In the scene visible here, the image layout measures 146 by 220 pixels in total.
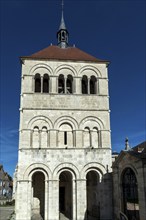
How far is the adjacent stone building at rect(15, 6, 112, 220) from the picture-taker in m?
20.9

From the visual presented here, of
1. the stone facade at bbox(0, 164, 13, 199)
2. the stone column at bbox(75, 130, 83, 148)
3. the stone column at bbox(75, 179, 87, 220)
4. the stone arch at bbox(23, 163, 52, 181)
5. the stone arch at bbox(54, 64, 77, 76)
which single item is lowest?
the stone facade at bbox(0, 164, 13, 199)

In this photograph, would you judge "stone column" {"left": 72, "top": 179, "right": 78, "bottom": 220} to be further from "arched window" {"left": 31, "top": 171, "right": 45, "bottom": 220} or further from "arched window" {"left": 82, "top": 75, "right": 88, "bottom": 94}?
"arched window" {"left": 82, "top": 75, "right": 88, "bottom": 94}

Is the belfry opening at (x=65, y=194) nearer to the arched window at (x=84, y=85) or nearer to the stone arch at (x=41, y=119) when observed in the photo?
the stone arch at (x=41, y=119)

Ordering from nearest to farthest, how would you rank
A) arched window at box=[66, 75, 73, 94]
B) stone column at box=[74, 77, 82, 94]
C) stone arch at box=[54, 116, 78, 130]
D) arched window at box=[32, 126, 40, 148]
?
arched window at box=[32, 126, 40, 148] < stone arch at box=[54, 116, 78, 130] < stone column at box=[74, 77, 82, 94] < arched window at box=[66, 75, 73, 94]

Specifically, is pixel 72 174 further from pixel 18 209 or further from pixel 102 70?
pixel 102 70

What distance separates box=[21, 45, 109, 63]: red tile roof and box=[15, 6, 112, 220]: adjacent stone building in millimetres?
99

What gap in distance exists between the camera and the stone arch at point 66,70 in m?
24.6

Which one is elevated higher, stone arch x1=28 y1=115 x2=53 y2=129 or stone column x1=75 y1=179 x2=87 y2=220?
stone arch x1=28 y1=115 x2=53 y2=129

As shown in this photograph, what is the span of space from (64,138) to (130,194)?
779 centimetres

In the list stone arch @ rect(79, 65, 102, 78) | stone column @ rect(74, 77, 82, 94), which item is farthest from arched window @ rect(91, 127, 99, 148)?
stone arch @ rect(79, 65, 102, 78)

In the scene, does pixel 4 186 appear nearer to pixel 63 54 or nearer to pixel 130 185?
pixel 63 54

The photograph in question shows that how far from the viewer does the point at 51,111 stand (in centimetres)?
2297

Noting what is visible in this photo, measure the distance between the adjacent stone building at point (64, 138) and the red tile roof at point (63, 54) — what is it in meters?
0.10

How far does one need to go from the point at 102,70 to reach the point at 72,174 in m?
10.8
